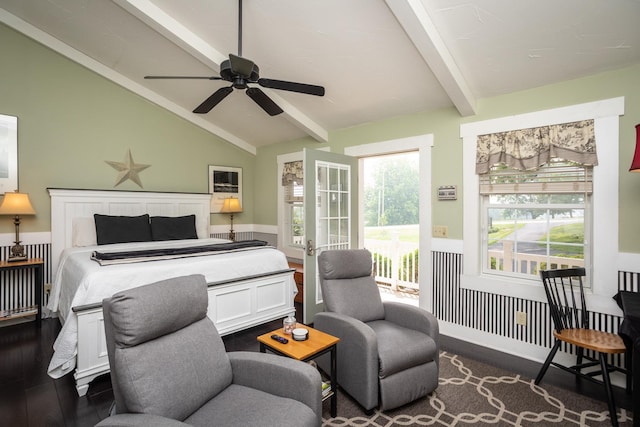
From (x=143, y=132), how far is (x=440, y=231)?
431 centimetres

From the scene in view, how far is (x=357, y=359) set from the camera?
2.20m

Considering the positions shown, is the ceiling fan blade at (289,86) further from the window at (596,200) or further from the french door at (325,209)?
the window at (596,200)

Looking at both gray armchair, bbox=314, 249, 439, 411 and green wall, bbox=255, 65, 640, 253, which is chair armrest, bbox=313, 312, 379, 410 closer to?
gray armchair, bbox=314, 249, 439, 411

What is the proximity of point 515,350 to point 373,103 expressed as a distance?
293cm

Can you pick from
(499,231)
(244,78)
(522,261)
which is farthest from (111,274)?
(522,261)

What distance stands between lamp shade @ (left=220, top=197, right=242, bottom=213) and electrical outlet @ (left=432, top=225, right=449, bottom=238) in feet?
10.9

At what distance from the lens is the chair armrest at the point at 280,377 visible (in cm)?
160

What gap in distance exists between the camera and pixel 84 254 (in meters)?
3.37

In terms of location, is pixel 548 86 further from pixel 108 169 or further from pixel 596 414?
pixel 108 169

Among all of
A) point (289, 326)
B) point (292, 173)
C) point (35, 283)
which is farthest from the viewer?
point (292, 173)

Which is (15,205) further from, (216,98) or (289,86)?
(289,86)

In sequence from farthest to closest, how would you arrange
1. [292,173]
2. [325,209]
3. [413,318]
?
[292,173], [325,209], [413,318]

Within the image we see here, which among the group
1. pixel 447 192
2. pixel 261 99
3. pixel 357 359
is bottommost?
pixel 357 359

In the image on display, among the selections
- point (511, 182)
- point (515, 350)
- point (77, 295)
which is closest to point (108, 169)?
point (77, 295)
